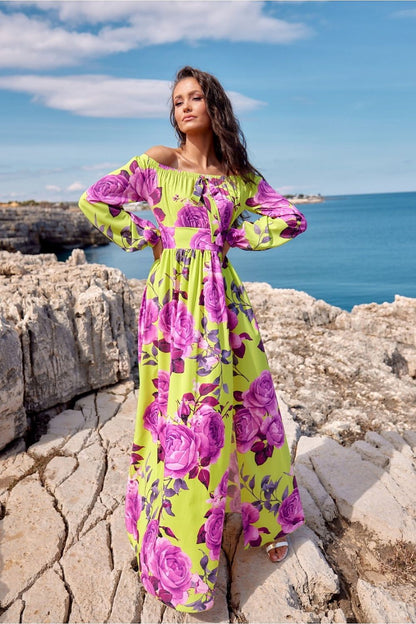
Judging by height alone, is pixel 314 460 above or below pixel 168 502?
below

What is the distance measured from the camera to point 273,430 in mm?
2549

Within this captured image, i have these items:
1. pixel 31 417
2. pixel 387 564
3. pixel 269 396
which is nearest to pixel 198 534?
pixel 269 396

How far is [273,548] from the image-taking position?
2.59m

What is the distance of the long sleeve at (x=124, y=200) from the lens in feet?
7.79

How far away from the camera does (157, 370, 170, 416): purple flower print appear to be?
2.43m

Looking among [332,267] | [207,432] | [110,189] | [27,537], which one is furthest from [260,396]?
[332,267]

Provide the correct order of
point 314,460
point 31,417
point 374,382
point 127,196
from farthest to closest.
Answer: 1. point 374,382
2. point 31,417
3. point 314,460
4. point 127,196

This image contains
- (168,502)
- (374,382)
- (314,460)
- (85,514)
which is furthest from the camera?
(374,382)

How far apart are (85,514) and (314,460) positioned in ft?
5.17

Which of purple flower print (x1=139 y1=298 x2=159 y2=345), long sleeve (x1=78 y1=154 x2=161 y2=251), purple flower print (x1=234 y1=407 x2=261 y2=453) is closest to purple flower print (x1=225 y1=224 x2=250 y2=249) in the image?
long sleeve (x1=78 y1=154 x2=161 y2=251)

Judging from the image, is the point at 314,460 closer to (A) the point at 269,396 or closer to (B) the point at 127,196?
(A) the point at 269,396

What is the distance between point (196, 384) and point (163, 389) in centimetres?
23

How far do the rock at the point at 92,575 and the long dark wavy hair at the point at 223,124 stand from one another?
6.69 ft

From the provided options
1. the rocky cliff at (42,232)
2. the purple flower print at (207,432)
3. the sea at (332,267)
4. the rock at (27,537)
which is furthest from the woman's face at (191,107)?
the rocky cliff at (42,232)
